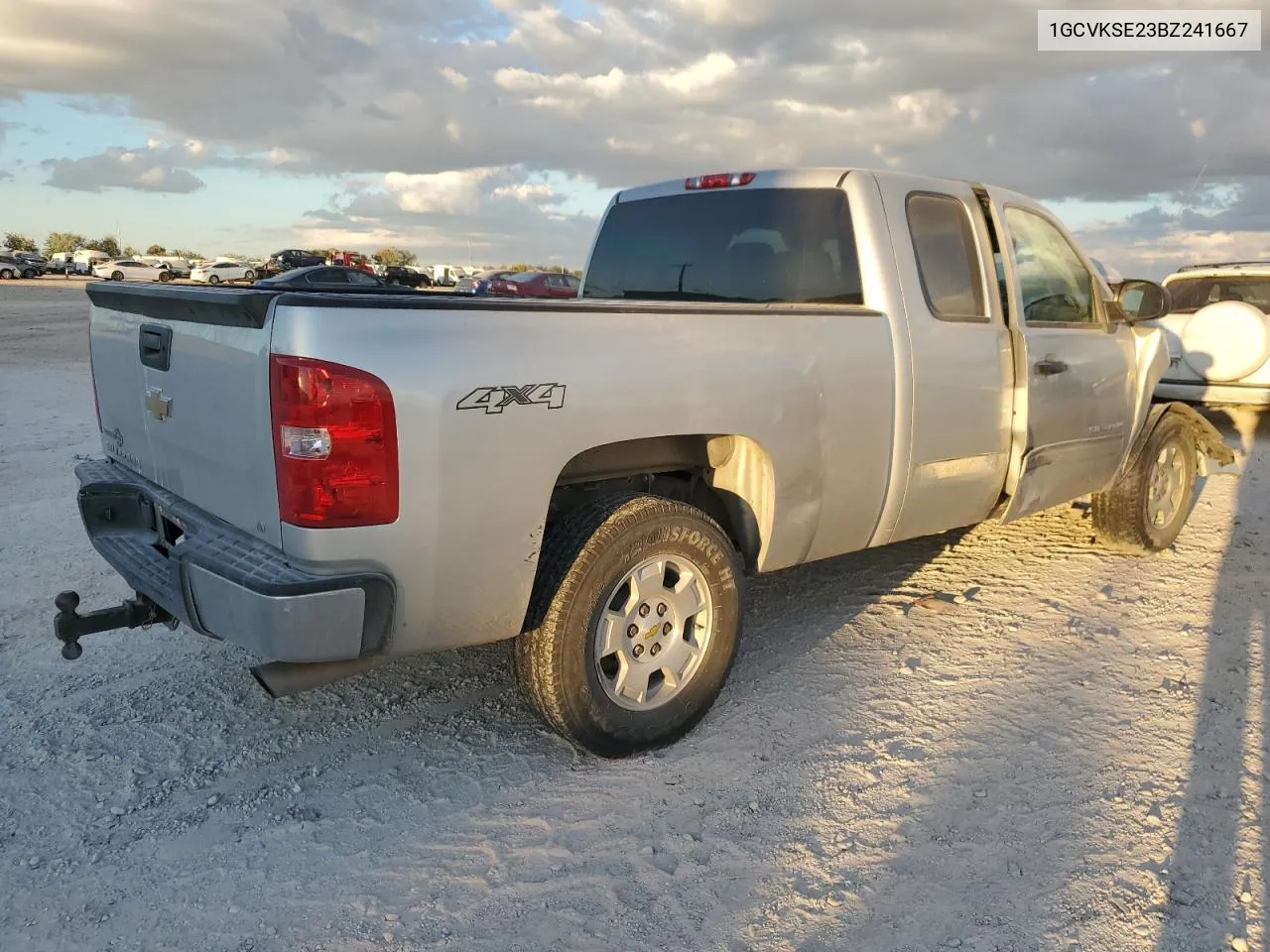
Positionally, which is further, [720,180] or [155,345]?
[720,180]

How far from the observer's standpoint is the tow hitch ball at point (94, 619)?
126 inches

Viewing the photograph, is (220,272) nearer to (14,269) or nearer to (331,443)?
(14,269)

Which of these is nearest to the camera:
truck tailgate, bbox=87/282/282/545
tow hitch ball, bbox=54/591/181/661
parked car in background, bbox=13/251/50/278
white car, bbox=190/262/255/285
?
truck tailgate, bbox=87/282/282/545

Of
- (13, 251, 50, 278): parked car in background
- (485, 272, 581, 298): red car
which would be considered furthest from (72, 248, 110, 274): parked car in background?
(485, 272, 581, 298): red car

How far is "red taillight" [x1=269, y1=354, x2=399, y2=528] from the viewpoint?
2.62 m

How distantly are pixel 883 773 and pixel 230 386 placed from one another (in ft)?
8.25

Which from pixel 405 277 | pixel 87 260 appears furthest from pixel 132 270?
pixel 87 260

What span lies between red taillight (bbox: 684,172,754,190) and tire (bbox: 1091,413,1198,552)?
9.66 ft

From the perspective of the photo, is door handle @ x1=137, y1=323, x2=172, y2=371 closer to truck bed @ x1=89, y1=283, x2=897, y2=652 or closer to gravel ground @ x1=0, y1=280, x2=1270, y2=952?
truck bed @ x1=89, y1=283, x2=897, y2=652

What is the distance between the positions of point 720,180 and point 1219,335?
266 inches

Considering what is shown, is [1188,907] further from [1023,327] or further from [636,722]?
[1023,327]

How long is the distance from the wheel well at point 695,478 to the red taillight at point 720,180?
1.45m

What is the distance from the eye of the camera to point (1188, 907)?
108 inches

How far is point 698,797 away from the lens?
3281 mm
